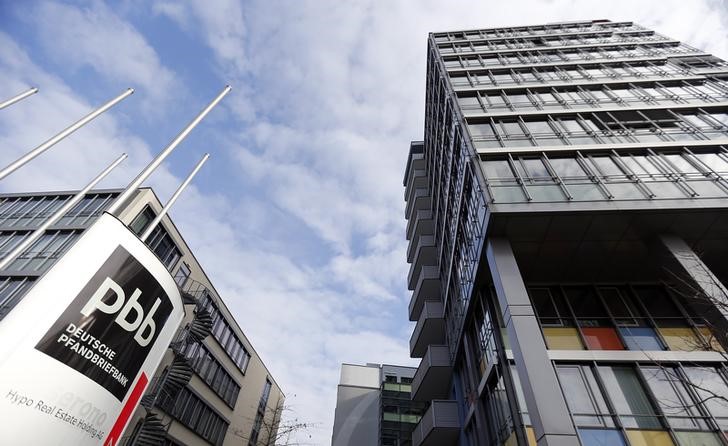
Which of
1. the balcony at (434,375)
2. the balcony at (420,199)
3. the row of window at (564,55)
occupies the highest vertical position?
the row of window at (564,55)

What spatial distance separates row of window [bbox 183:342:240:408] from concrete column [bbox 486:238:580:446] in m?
24.4

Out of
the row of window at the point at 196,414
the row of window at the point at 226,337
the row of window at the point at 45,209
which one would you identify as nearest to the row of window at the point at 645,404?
the row of window at the point at 196,414

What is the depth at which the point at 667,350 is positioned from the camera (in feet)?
39.1

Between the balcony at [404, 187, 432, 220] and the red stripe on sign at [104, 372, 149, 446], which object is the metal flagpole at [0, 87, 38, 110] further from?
the balcony at [404, 187, 432, 220]

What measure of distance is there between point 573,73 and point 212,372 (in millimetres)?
35301

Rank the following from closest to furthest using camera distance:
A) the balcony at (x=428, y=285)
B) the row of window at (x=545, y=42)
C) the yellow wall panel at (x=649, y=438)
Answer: the yellow wall panel at (x=649, y=438), the balcony at (x=428, y=285), the row of window at (x=545, y=42)

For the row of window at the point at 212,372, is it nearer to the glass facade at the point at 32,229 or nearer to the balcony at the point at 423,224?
the glass facade at the point at 32,229

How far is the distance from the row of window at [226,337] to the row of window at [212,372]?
5.41ft

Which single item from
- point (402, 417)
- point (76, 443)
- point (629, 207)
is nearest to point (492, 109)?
point (629, 207)

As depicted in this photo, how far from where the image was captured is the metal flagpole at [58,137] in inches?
305

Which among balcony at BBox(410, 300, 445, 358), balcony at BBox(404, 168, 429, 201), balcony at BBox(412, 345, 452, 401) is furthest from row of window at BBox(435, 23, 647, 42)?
balcony at BBox(412, 345, 452, 401)

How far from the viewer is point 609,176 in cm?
1419

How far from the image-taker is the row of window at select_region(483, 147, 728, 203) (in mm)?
13164

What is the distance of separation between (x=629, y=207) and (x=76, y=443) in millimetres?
15890
